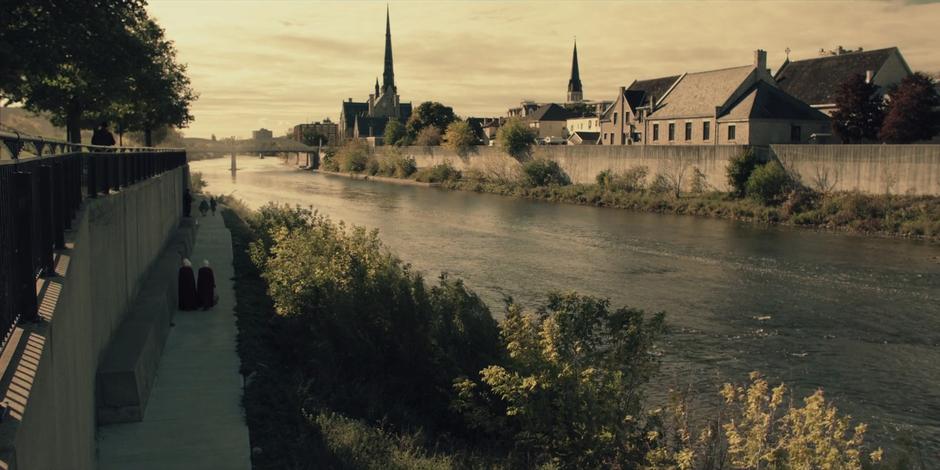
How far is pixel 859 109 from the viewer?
5053 cm

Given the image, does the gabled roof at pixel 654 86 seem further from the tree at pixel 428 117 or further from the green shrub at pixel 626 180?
the tree at pixel 428 117

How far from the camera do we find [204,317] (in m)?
16.3

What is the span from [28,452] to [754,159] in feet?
161

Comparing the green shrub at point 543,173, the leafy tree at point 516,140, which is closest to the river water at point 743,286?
the green shrub at point 543,173

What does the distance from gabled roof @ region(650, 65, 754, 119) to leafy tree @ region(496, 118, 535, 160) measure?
11.2m

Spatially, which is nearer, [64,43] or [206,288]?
[206,288]

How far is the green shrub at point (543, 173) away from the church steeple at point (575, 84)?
100 meters

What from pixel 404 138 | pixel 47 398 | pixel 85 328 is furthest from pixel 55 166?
pixel 404 138

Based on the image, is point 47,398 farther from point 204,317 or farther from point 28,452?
point 204,317

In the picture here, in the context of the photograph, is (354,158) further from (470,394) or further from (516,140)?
(470,394)

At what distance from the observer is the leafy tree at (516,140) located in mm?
70438

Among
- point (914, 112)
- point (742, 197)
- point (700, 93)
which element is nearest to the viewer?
point (914, 112)

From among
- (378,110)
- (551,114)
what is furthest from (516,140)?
(378,110)

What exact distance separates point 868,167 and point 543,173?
29.1 meters
